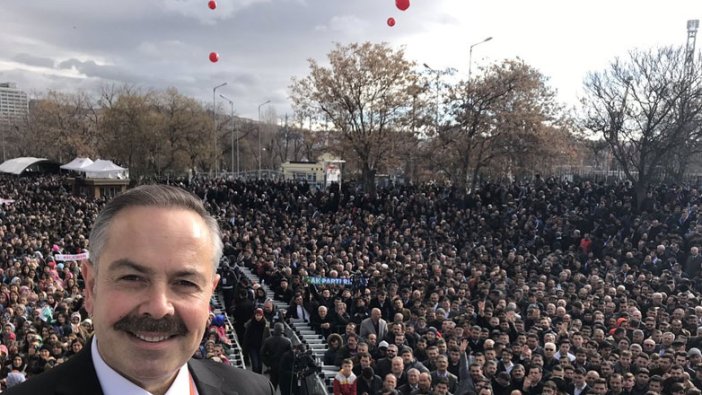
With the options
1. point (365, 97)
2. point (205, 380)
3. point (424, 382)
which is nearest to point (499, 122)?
point (365, 97)

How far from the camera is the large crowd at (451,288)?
654cm

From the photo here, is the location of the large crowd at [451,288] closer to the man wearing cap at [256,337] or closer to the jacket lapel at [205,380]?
the man wearing cap at [256,337]

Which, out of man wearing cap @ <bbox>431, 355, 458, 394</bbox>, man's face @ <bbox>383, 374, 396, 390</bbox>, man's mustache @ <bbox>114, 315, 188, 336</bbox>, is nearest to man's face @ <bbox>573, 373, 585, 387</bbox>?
man wearing cap @ <bbox>431, 355, 458, 394</bbox>

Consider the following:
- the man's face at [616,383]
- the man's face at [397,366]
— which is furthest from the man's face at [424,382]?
the man's face at [616,383]

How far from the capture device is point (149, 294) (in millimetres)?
1184

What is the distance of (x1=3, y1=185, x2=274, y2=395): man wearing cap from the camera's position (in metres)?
1.18

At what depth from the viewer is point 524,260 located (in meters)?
13.3

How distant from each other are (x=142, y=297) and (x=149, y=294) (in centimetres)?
2

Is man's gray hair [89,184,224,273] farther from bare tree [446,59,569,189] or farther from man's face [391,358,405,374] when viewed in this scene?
bare tree [446,59,569,189]

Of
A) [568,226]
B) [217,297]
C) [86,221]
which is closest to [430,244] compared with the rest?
[568,226]

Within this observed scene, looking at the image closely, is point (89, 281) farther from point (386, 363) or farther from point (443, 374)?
point (386, 363)

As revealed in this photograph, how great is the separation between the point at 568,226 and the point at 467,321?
932 centimetres

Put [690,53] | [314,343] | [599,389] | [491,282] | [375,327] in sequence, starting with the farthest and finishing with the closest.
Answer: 1. [690,53]
2. [491,282]
3. [314,343]
4. [375,327]
5. [599,389]

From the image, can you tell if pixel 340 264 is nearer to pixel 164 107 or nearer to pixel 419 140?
pixel 419 140
